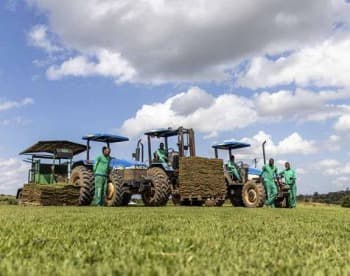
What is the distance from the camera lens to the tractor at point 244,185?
19.0 metres

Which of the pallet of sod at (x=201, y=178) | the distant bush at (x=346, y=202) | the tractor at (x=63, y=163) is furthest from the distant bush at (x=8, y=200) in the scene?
the distant bush at (x=346, y=202)

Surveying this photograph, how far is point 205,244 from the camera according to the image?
154 inches

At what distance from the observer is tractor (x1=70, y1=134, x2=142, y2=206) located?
17.1 m

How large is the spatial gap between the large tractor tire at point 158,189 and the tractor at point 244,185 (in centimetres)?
343

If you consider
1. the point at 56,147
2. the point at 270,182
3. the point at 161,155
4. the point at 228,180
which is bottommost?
the point at 270,182

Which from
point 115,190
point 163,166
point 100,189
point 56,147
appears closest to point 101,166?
point 100,189

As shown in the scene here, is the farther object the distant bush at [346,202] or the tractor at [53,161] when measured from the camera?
the distant bush at [346,202]

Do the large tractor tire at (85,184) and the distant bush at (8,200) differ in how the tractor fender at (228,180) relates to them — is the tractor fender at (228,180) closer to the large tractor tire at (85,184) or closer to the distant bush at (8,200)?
the large tractor tire at (85,184)

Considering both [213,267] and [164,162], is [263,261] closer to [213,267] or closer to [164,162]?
[213,267]

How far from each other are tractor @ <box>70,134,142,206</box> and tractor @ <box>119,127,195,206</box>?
32 centimetres

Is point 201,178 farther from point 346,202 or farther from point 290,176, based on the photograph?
point 346,202

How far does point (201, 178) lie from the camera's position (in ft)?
60.2

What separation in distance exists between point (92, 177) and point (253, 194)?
6101mm

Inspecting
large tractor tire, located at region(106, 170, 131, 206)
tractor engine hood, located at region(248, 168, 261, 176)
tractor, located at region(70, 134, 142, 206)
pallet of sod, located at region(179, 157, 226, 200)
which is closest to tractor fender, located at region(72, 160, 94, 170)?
tractor, located at region(70, 134, 142, 206)
